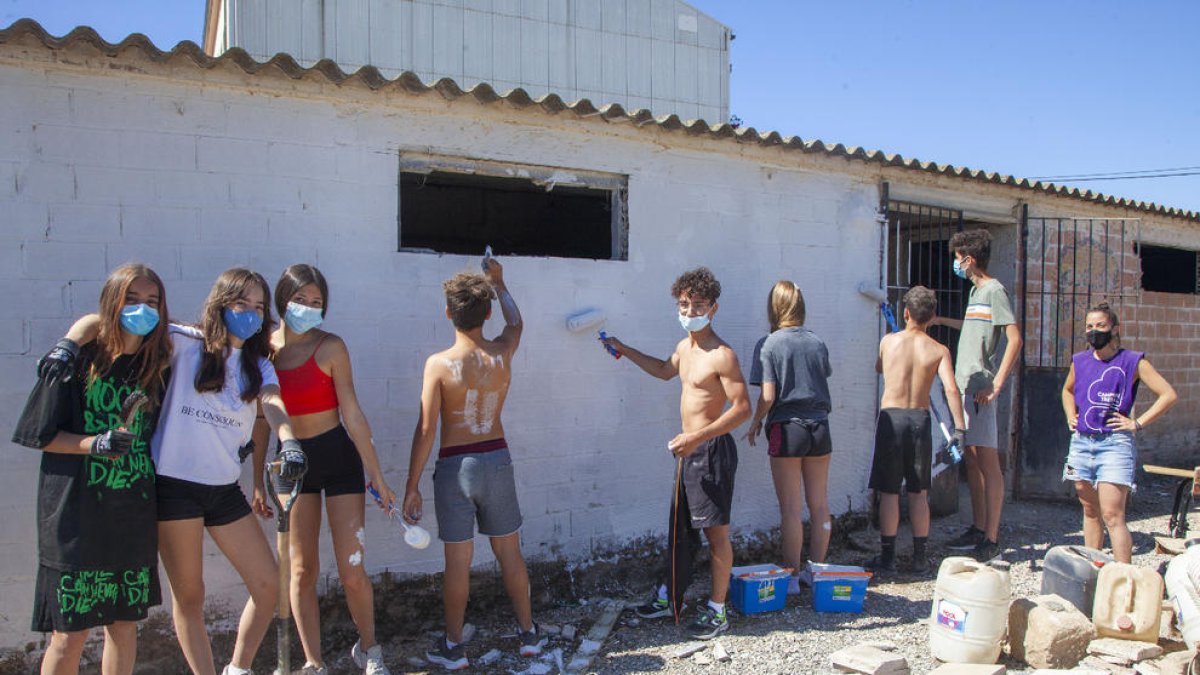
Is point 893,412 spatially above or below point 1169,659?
above

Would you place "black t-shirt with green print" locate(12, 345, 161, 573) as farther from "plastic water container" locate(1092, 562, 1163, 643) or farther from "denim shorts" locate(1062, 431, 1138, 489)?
"denim shorts" locate(1062, 431, 1138, 489)

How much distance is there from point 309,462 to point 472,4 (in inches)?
336

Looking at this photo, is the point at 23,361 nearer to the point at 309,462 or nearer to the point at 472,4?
the point at 309,462

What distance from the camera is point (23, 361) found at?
367 centimetres

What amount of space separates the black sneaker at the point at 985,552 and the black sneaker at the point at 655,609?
7.91 ft

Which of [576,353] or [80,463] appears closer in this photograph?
[80,463]

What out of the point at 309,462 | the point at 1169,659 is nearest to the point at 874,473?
the point at 1169,659

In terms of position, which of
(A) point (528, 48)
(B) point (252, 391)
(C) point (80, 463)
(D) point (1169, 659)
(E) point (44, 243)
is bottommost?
(D) point (1169, 659)

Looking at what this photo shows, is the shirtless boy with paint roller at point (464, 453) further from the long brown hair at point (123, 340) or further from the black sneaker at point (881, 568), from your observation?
the black sneaker at point (881, 568)

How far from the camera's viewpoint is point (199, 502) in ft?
10.5

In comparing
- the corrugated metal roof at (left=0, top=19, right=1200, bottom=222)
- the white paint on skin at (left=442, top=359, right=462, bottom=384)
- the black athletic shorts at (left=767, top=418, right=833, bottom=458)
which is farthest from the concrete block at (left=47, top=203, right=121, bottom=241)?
the black athletic shorts at (left=767, top=418, right=833, bottom=458)

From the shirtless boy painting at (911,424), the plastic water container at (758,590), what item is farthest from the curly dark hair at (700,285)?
the shirtless boy painting at (911,424)

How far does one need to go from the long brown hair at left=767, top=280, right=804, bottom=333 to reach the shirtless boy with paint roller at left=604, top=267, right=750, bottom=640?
72 cm

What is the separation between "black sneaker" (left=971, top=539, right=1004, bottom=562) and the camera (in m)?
5.76
